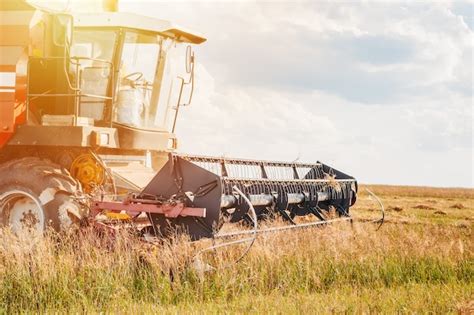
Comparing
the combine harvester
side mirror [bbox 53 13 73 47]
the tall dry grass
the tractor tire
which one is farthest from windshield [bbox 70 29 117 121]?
the tall dry grass

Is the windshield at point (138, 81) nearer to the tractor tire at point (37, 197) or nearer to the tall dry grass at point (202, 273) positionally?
the tractor tire at point (37, 197)

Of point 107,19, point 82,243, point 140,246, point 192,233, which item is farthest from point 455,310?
point 107,19

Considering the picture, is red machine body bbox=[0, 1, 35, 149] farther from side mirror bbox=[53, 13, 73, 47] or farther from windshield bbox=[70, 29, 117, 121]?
side mirror bbox=[53, 13, 73, 47]

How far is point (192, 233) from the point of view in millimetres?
7039

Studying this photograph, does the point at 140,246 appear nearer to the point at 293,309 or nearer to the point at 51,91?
the point at 293,309

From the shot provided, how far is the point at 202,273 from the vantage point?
6742mm

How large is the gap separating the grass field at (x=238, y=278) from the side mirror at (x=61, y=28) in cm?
247

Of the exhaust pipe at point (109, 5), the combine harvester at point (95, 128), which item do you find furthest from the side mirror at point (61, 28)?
the exhaust pipe at point (109, 5)

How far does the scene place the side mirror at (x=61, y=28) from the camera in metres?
8.27

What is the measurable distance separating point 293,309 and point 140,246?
2.09m

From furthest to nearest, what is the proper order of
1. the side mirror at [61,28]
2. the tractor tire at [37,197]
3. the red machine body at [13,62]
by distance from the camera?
the red machine body at [13,62]
the side mirror at [61,28]
the tractor tire at [37,197]

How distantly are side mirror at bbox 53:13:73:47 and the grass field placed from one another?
247cm

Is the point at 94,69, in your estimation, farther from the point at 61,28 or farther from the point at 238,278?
the point at 238,278

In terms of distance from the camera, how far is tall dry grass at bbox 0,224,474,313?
6.19 metres
